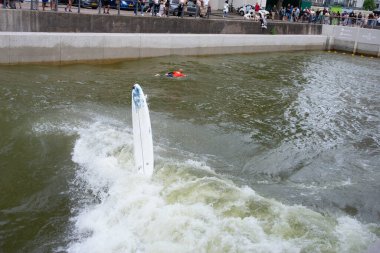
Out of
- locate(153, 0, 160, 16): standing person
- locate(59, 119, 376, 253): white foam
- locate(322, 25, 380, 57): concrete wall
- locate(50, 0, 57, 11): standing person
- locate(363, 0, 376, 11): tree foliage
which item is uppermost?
locate(363, 0, 376, 11): tree foliage

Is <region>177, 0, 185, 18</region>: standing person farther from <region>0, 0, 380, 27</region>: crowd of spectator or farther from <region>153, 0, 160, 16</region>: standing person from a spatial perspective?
<region>153, 0, 160, 16</region>: standing person

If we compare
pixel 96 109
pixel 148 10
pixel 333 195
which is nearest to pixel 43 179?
pixel 96 109

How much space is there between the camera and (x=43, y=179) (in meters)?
8.09

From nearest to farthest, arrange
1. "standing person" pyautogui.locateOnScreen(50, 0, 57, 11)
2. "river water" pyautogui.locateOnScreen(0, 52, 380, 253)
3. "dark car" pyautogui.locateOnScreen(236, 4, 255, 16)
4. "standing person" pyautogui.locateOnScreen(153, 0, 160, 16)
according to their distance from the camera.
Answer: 1. "river water" pyautogui.locateOnScreen(0, 52, 380, 253)
2. "standing person" pyautogui.locateOnScreen(50, 0, 57, 11)
3. "standing person" pyautogui.locateOnScreen(153, 0, 160, 16)
4. "dark car" pyautogui.locateOnScreen(236, 4, 255, 16)

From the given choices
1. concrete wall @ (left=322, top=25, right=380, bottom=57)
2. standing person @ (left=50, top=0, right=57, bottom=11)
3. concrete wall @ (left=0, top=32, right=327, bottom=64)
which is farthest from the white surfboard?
concrete wall @ (left=322, top=25, right=380, bottom=57)

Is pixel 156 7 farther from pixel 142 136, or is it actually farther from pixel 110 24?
pixel 142 136

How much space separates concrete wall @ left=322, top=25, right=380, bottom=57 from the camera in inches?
1243

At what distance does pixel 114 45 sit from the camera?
2062cm

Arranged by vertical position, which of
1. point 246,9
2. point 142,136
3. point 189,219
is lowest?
point 189,219

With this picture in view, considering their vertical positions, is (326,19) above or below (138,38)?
above

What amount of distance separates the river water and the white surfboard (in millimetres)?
247

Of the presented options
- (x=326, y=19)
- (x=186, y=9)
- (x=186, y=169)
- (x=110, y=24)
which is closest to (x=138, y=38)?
(x=110, y=24)

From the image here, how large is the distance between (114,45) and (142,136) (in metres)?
13.7

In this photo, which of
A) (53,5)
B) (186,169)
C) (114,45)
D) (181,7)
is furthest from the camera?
(181,7)
